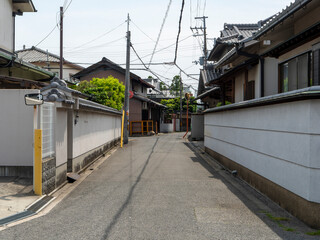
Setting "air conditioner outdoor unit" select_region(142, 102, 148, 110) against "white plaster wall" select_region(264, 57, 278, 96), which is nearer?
"white plaster wall" select_region(264, 57, 278, 96)

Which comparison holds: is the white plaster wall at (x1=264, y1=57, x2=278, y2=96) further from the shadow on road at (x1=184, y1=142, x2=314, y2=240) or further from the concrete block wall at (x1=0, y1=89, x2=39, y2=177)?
the concrete block wall at (x1=0, y1=89, x2=39, y2=177)

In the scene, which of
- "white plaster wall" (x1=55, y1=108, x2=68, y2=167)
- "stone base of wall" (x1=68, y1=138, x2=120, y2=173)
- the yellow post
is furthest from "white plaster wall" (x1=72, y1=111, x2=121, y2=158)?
the yellow post

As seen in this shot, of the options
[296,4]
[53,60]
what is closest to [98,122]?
[296,4]

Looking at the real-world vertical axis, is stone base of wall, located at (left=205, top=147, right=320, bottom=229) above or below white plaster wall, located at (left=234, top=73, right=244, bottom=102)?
below

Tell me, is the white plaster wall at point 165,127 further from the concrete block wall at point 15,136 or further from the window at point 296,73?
the concrete block wall at point 15,136

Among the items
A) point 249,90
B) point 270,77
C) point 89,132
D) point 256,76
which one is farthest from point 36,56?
point 270,77

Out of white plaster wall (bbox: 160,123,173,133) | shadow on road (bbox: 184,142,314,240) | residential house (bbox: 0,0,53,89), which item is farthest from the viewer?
white plaster wall (bbox: 160,123,173,133)

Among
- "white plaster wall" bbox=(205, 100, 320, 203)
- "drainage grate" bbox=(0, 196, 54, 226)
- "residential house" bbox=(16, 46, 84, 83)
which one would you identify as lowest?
"drainage grate" bbox=(0, 196, 54, 226)

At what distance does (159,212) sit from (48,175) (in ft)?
9.87

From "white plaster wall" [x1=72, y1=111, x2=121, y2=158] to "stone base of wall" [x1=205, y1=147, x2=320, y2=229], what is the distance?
548 cm

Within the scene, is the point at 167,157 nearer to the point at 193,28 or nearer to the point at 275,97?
the point at 275,97

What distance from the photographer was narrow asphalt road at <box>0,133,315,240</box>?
5.05 meters

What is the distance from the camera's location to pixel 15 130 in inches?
325

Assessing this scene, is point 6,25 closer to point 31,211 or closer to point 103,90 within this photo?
point 103,90
